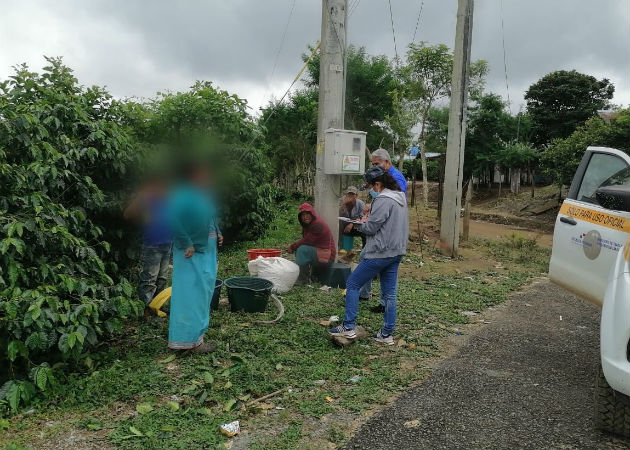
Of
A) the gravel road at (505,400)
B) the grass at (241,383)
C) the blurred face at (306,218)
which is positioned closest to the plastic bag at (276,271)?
the grass at (241,383)

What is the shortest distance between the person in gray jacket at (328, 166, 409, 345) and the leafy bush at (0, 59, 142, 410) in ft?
6.16

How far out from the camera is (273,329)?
5098mm

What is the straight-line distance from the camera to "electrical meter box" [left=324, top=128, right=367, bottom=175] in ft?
22.7

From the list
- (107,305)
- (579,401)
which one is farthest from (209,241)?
(579,401)

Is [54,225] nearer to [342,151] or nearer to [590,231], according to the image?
[342,151]

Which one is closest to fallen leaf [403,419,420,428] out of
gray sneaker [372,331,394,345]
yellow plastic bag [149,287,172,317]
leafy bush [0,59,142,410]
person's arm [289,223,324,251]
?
gray sneaker [372,331,394,345]

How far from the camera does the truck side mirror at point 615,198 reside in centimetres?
339

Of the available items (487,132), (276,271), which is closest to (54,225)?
(276,271)

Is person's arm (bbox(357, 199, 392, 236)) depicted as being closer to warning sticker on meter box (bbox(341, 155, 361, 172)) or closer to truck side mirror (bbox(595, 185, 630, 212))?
truck side mirror (bbox(595, 185, 630, 212))

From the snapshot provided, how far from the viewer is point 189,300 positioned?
4.36 meters

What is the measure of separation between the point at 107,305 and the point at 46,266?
0.55 m

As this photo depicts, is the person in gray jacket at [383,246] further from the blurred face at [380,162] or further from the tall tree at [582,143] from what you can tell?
the tall tree at [582,143]

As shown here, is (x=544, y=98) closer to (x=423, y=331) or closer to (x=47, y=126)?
(x=423, y=331)

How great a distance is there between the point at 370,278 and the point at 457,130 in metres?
5.94
